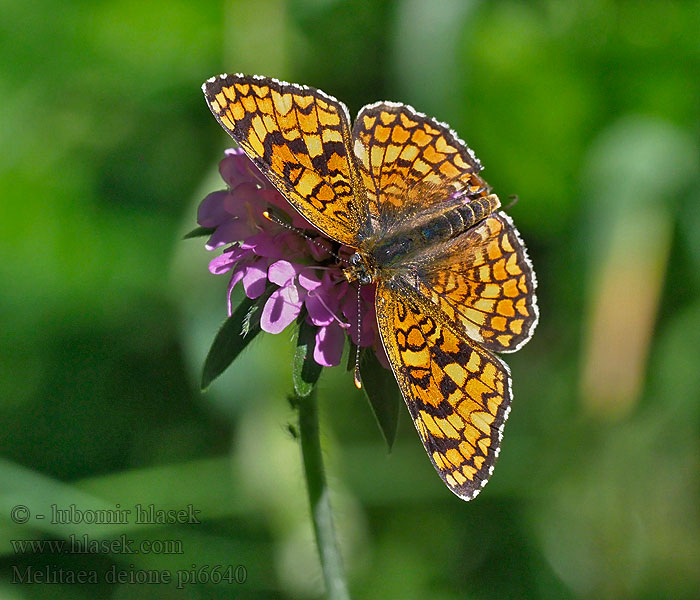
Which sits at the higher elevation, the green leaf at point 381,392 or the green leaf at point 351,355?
the green leaf at point 351,355

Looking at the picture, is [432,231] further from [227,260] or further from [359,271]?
[227,260]

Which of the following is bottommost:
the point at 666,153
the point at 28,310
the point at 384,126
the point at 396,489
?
the point at 396,489

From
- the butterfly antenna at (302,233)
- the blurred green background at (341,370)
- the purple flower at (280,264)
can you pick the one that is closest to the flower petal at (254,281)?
the purple flower at (280,264)

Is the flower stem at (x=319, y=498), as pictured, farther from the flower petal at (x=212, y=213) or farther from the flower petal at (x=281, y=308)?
the flower petal at (x=212, y=213)

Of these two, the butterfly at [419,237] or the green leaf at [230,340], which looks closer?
the butterfly at [419,237]

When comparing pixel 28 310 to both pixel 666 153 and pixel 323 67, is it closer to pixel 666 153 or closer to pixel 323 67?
pixel 323 67

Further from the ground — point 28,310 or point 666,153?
point 666,153

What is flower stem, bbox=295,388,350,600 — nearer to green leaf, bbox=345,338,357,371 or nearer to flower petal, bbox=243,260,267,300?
green leaf, bbox=345,338,357,371

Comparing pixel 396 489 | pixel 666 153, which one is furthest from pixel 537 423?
pixel 666 153
